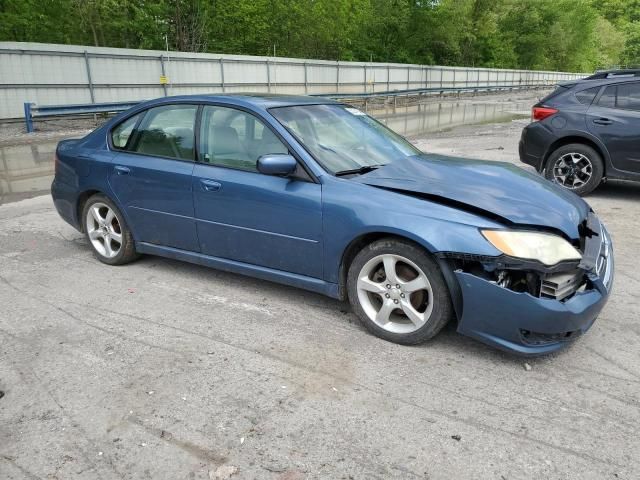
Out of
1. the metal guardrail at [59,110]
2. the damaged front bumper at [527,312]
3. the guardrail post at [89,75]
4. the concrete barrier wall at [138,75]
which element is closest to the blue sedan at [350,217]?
the damaged front bumper at [527,312]

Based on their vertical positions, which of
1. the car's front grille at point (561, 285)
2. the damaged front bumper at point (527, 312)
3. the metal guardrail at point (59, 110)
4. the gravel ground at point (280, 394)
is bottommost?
the gravel ground at point (280, 394)

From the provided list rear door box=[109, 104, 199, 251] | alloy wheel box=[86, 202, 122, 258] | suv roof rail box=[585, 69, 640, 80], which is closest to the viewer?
rear door box=[109, 104, 199, 251]

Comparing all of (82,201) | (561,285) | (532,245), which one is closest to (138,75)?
(82,201)

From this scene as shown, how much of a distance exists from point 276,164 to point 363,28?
1939 inches

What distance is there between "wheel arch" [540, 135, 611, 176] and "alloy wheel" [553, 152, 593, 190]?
16 cm

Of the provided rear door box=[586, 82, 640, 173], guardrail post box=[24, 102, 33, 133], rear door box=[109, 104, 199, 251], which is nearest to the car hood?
rear door box=[109, 104, 199, 251]

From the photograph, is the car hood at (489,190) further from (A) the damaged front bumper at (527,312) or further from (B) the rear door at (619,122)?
(B) the rear door at (619,122)

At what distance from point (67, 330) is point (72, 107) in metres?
15.1

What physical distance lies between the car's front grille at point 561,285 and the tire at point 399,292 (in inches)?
21.2

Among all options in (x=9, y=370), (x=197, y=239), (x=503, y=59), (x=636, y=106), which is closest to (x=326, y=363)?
(x=197, y=239)

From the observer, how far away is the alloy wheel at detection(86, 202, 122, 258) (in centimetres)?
500

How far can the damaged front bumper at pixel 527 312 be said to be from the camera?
3045 millimetres

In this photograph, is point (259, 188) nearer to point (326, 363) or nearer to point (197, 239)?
point (197, 239)

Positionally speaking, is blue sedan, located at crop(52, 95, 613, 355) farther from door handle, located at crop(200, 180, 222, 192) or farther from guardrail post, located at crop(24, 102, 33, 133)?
guardrail post, located at crop(24, 102, 33, 133)
